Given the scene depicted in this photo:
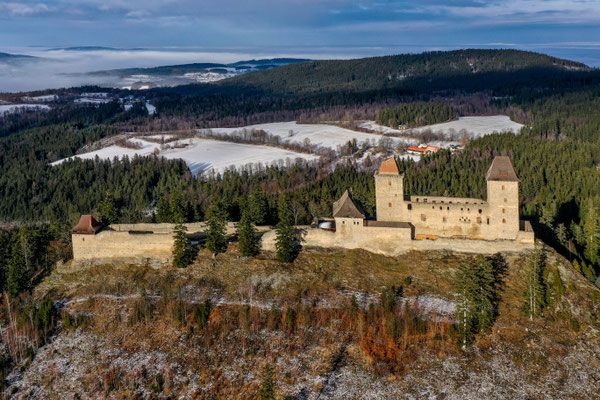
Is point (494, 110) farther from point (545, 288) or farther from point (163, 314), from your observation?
point (163, 314)

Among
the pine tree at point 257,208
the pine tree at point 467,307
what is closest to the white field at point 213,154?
the pine tree at point 257,208

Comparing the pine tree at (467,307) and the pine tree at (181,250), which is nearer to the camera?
the pine tree at (467,307)

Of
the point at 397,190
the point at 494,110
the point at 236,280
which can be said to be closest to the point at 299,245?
the point at 236,280

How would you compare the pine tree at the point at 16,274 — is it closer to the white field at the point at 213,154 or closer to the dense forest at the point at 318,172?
the dense forest at the point at 318,172

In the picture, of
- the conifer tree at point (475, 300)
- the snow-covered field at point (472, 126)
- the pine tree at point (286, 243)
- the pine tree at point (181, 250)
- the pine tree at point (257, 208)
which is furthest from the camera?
the snow-covered field at point (472, 126)

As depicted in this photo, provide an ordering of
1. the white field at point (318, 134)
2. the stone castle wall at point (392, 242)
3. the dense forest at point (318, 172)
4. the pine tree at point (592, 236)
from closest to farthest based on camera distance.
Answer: the stone castle wall at point (392, 242) → the pine tree at point (592, 236) → the dense forest at point (318, 172) → the white field at point (318, 134)

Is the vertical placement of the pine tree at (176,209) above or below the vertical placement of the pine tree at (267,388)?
above

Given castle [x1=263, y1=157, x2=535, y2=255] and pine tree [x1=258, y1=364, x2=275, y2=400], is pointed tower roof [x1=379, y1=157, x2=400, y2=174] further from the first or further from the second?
pine tree [x1=258, y1=364, x2=275, y2=400]

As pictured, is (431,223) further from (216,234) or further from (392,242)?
(216,234)
